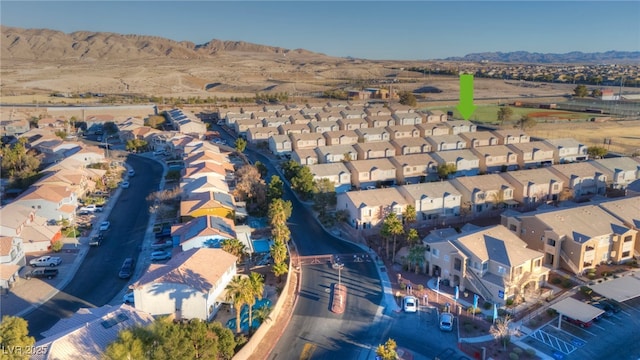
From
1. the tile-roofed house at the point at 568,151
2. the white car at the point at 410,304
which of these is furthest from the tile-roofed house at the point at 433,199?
the tile-roofed house at the point at 568,151

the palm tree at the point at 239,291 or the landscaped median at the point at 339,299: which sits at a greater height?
the palm tree at the point at 239,291

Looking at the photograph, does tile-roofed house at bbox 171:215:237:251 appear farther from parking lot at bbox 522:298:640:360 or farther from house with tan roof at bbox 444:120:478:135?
house with tan roof at bbox 444:120:478:135

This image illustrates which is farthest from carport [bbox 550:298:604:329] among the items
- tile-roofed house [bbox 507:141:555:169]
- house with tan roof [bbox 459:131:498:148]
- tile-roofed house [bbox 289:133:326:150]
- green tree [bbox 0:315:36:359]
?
tile-roofed house [bbox 289:133:326:150]

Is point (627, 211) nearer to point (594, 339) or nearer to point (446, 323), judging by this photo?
point (594, 339)

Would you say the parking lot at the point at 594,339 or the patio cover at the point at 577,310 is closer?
the parking lot at the point at 594,339

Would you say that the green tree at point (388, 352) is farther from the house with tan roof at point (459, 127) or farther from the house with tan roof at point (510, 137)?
the house with tan roof at point (459, 127)

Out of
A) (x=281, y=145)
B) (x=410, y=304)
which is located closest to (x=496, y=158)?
(x=281, y=145)

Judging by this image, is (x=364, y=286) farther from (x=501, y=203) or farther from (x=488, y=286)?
(x=501, y=203)
